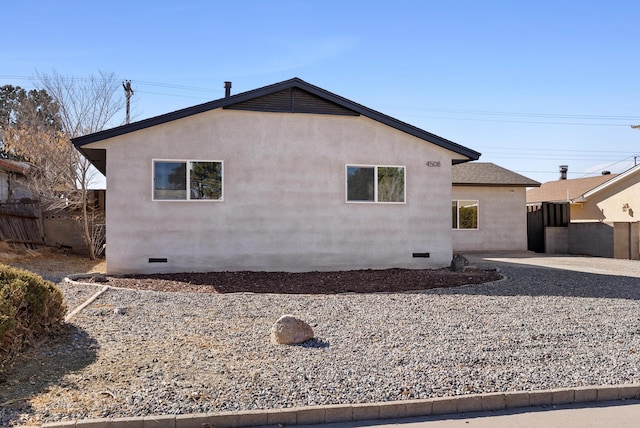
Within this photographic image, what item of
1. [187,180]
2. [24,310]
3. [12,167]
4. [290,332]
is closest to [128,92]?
[12,167]

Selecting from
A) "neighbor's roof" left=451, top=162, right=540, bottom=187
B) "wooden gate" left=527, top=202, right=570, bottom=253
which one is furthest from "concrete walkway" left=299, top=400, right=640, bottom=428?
"wooden gate" left=527, top=202, right=570, bottom=253

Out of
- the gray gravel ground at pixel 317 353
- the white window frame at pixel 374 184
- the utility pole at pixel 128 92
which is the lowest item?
the gray gravel ground at pixel 317 353

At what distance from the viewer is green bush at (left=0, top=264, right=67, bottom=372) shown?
541 centimetres

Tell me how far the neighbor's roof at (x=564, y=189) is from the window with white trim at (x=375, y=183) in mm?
18425

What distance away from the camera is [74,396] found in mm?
4496

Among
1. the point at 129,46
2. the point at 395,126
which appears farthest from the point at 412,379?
the point at 129,46

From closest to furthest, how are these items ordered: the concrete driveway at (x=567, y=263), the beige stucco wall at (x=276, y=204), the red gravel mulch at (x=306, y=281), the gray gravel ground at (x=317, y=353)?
the gray gravel ground at (x=317, y=353) → the red gravel mulch at (x=306, y=281) → the beige stucco wall at (x=276, y=204) → the concrete driveway at (x=567, y=263)

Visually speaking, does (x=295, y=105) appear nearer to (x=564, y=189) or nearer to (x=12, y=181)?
(x=12, y=181)

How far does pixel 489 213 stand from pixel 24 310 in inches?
757

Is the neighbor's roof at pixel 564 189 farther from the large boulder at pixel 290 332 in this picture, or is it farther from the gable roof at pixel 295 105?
the large boulder at pixel 290 332

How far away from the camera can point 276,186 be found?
13.5m

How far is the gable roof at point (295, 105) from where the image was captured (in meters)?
13.0

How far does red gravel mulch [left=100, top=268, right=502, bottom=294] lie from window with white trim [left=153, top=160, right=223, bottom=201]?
1933mm

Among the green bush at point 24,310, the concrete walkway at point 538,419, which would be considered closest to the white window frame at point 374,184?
the green bush at point 24,310
